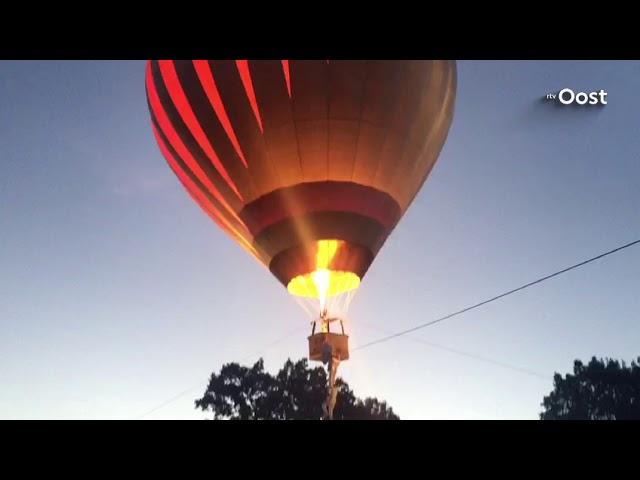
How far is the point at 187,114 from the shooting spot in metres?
10.7

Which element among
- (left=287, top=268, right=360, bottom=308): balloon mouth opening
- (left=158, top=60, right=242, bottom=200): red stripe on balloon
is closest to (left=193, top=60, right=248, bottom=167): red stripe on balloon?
(left=158, top=60, right=242, bottom=200): red stripe on balloon

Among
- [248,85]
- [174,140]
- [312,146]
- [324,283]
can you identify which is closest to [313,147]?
[312,146]

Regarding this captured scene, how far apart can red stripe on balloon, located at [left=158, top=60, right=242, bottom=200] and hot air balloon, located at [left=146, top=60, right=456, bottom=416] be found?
23 mm

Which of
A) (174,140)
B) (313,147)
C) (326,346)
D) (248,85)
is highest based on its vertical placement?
(248,85)

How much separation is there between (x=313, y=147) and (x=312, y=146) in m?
0.02

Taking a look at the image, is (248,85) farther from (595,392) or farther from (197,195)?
(595,392)

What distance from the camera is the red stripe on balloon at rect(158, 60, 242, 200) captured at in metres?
10.6

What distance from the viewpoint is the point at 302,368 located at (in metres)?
26.6

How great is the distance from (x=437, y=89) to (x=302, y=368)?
1860 centimetres

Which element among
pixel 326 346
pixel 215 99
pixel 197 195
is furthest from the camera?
pixel 197 195

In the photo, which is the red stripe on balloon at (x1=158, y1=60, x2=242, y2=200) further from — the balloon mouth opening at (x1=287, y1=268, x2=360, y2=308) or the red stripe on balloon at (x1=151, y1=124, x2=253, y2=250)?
the balloon mouth opening at (x1=287, y1=268, x2=360, y2=308)

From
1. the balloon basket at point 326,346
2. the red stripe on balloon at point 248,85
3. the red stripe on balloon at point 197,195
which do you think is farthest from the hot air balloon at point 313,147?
the red stripe on balloon at point 197,195

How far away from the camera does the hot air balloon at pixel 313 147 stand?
962cm
